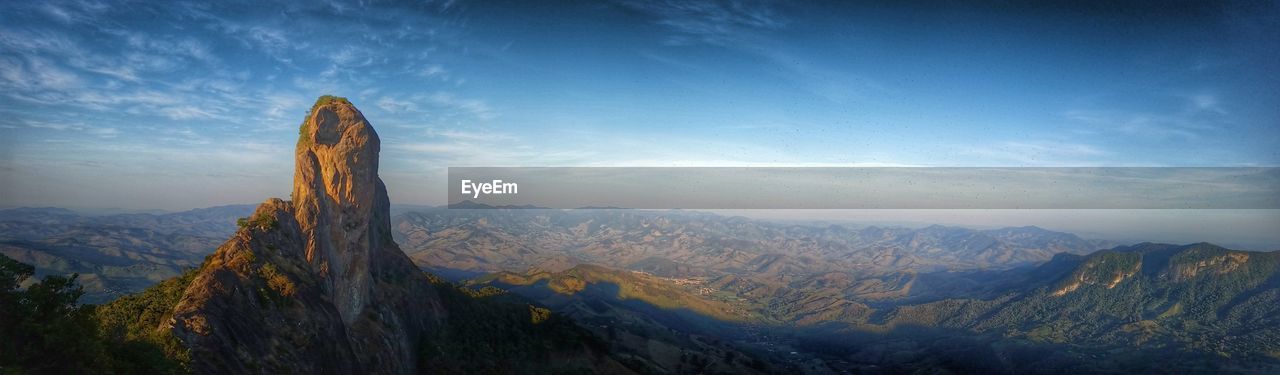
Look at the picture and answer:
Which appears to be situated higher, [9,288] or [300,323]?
[9,288]

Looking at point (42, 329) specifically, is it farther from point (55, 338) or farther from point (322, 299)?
point (322, 299)

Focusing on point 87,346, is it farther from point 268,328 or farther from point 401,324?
point 401,324

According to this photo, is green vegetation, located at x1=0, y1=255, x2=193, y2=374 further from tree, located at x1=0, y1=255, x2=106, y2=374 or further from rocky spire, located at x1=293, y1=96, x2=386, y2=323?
rocky spire, located at x1=293, y1=96, x2=386, y2=323

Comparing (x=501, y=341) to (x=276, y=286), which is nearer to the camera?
(x=276, y=286)

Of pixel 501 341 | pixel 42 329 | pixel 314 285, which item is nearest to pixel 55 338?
pixel 42 329

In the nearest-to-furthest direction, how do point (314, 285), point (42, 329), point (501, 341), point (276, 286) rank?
point (42, 329) < point (276, 286) < point (314, 285) < point (501, 341)

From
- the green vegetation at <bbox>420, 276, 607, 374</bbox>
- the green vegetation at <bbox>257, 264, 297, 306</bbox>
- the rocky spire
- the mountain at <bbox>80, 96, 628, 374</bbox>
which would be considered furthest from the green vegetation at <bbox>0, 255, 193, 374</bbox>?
the green vegetation at <bbox>420, 276, 607, 374</bbox>

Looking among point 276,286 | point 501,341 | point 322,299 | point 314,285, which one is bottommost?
point 501,341

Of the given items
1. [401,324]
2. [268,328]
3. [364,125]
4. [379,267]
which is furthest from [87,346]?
[379,267]

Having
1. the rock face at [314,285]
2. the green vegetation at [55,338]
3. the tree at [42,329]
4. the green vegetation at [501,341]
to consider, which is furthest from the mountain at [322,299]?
the tree at [42,329]
